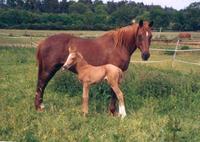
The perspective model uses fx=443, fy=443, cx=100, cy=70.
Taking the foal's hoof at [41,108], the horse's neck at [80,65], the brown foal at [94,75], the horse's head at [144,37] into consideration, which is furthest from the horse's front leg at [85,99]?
the horse's head at [144,37]

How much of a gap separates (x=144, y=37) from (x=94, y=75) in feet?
4.25

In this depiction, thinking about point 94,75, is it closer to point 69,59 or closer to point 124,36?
point 69,59

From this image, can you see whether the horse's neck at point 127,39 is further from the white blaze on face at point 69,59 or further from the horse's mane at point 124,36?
the white blaze on face at point 69,59

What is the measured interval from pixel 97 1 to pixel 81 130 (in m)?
86.0

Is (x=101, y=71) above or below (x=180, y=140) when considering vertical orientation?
above

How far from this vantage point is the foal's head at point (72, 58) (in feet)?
28.9

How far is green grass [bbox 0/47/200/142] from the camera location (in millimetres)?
7133

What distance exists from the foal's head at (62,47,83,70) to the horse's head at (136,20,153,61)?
1258 mm

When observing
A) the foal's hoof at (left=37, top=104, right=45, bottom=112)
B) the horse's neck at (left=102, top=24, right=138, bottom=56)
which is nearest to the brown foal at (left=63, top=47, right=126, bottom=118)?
the horse's neck at (left=102, top=24, right=138, bottom=56)

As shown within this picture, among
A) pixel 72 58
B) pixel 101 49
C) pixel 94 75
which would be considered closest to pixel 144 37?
pixel 101 49

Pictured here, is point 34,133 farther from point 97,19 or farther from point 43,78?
point 97,19

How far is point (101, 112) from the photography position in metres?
9.34

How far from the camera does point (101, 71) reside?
8.76m

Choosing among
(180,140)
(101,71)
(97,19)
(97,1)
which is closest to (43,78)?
(101,71)
